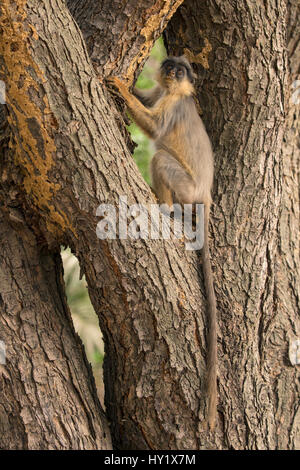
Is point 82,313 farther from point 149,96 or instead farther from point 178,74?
point 178,74

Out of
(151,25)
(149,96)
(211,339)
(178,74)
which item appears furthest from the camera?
(149,96)

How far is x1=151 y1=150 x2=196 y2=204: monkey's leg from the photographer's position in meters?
4.52

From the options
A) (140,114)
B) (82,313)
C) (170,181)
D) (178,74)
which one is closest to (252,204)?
(170,181)

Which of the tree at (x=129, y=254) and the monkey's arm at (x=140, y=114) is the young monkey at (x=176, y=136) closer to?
the monkey's arm at (x=140, y=114)

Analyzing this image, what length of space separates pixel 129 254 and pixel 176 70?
2.07 meters

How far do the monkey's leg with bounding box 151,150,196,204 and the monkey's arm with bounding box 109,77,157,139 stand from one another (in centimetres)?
27

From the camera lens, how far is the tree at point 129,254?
3256 mm

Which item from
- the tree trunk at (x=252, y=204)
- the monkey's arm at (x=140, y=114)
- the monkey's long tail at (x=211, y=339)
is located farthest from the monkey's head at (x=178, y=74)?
the monkey's long tail at (x=211, y=339)

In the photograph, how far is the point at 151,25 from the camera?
379cm

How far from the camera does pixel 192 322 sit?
344 cm

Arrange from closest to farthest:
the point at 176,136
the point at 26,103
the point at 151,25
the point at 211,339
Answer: the point at 26,103, the point at 211,339, the point at 151,25, the point at 176,136

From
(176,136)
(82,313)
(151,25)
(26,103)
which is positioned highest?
(151,25)

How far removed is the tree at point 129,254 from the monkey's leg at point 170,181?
397 millimetres

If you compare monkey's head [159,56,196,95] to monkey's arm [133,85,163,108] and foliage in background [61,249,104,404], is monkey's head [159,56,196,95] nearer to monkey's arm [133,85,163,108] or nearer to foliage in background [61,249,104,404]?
monkey's arm [133,85,163,108]
